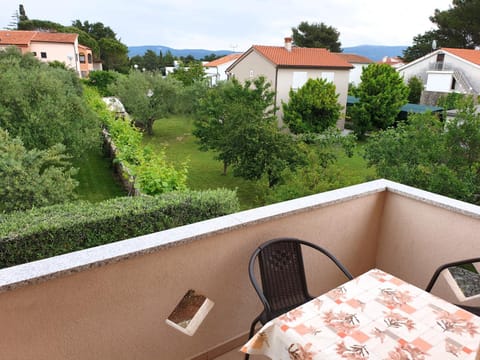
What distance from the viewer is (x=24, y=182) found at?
24.2 ft

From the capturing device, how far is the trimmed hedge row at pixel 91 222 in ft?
14.9

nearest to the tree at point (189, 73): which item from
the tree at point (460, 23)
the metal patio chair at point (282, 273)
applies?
the tree at point (460, 23)

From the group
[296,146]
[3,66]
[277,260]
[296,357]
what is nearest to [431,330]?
[296,357]

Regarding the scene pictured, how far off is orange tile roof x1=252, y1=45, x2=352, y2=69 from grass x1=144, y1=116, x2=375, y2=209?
22.8ft

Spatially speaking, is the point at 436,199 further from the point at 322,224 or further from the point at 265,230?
the point at 265,230

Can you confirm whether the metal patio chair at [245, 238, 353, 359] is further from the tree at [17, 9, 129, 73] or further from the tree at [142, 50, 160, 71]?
the tree at [142, 50, 160, 71]

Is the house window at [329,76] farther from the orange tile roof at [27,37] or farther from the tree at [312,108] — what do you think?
the orange tile roof at [27,37]

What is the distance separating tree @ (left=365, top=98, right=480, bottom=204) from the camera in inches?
290

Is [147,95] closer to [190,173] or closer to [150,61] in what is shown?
[190,173]

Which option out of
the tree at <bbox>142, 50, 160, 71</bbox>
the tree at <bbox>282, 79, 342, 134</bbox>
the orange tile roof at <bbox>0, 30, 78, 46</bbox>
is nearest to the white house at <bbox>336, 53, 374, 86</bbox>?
the tree at <bbox>282, 79, 342, 134</bbox>

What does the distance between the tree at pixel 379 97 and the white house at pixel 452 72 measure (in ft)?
17.0

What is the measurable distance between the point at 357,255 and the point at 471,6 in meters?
38.9

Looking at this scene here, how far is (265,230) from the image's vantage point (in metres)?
2.52


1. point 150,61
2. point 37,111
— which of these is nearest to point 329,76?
point 37,111
